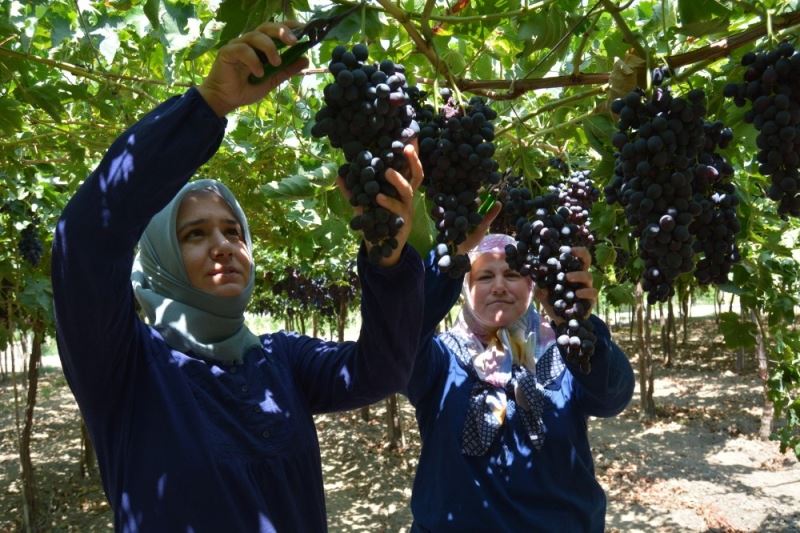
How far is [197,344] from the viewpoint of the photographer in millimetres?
1667

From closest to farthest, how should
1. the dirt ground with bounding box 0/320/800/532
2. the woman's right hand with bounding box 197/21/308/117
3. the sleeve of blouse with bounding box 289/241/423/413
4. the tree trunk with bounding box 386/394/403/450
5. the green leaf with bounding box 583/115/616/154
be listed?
the woman's right hand with bounding box 197/21/308/117 < the sleeve of blouse with bounding box 289/241/423/413 < the green leaf with bounding box 583/115/616/154 < the dirt ground with bounding box 0/320/800/532 < the tree trunk with bounding box 386/394/403/450

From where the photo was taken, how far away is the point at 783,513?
6324 millimetres

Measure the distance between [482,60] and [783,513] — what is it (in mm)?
6190

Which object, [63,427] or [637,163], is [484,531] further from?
[63,427]

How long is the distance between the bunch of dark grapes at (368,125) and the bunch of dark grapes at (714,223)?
580mm

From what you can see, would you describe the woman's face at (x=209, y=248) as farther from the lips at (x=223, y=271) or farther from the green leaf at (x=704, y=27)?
the green leaf at (x=704, y=27)

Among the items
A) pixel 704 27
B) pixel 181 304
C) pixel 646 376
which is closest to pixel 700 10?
pixel 704 27

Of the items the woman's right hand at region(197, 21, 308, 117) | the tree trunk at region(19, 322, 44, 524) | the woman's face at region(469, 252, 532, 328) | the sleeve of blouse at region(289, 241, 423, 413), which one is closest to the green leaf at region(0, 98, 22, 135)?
the sleeve of blouse at region(289, 241, 423, 413)

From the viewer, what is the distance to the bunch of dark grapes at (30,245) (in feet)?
16.8

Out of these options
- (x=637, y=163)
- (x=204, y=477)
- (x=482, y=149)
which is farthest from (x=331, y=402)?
(x=637, y=163)

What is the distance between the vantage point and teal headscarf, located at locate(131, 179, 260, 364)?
5.46 ft

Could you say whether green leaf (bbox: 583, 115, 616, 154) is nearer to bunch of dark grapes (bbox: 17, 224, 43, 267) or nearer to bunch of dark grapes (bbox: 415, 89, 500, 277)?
bunch of dark grapes (bbox: 415, 89, 500, 277)

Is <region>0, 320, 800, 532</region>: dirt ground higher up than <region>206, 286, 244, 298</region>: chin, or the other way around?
<region>206, 286, 244, 298</region>: chin

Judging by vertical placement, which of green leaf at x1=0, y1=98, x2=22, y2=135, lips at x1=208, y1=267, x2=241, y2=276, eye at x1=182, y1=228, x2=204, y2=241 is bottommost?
lips at x1=208, y1=267, x2=241, y2=276
